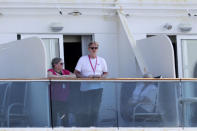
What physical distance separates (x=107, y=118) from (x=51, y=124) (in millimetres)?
962

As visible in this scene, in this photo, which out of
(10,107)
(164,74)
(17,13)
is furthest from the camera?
(17,13)

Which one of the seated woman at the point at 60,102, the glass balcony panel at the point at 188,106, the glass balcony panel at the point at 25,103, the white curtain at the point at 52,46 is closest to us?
the glass balcony panel at the point at 25,103

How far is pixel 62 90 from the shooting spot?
43.9ft

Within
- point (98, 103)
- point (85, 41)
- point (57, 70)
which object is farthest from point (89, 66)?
point (85, 41)

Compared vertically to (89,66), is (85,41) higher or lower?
higher

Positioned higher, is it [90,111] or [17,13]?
[17,13]

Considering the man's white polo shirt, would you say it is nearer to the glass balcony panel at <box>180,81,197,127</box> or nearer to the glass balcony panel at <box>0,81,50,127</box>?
the glass balcony panel at <box>0,81,50,127</box>

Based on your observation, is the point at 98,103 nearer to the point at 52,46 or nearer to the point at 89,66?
the point at 89,66

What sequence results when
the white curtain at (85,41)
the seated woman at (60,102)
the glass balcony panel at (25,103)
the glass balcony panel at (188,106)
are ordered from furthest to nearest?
1. the white curtain at (85,41)
2. the glass balcony panel at (188,106)
3. the seated woman at (60,102)
4. the glass balcony panel at (25,103)

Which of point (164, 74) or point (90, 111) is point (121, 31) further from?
point (90, 111)

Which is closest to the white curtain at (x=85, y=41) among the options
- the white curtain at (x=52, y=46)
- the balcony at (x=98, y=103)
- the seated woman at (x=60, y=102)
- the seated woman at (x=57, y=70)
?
the white curtain at (x=52, y=46)

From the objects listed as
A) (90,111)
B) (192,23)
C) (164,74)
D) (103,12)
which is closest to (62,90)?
(90,111)

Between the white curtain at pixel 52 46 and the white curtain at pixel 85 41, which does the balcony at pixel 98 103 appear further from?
the white curtain at pixel 85 41

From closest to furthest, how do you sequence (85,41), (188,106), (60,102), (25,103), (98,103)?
(25,103)
(60,102)
(98,103)
(188,106)
(85,41)
